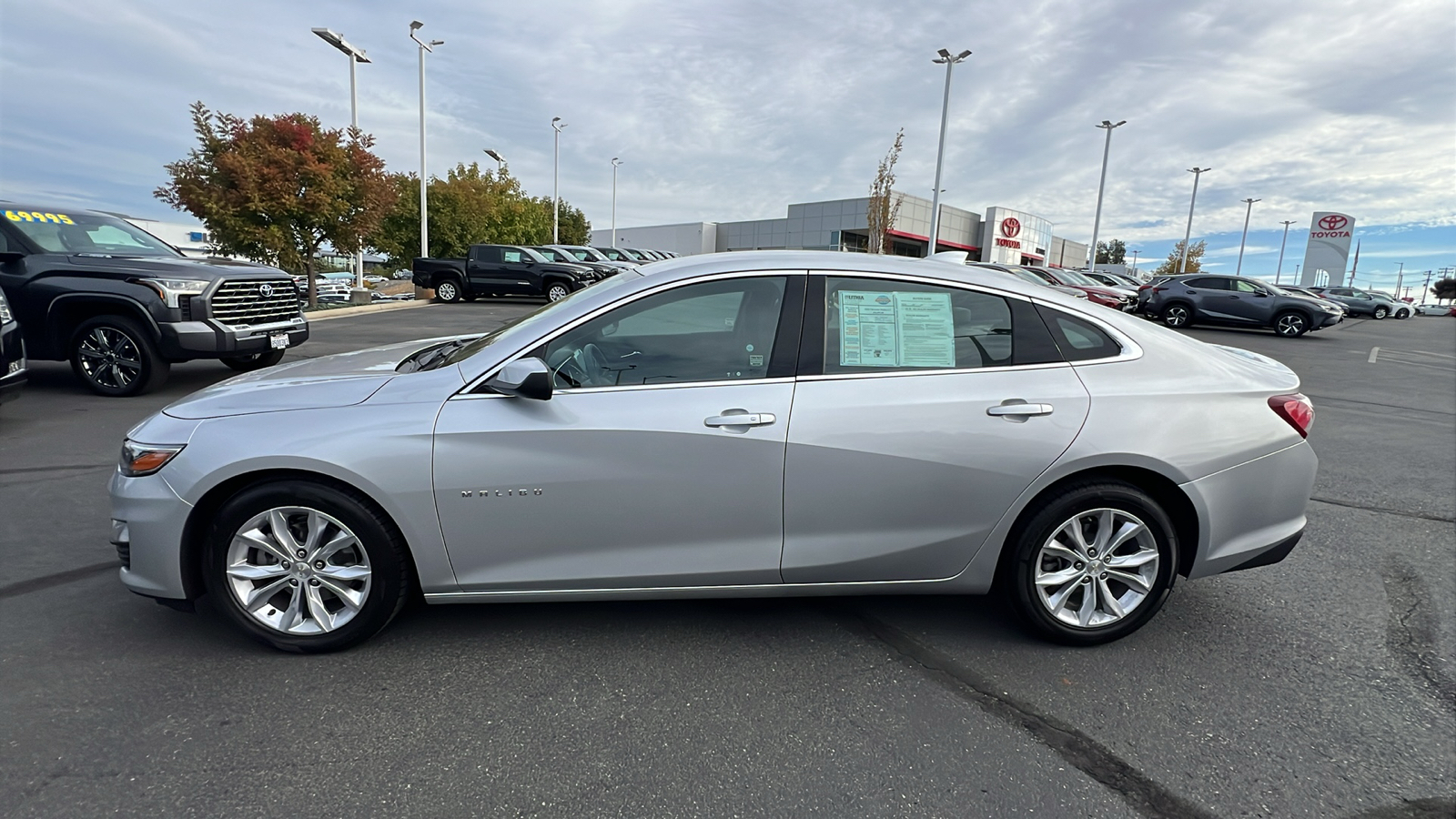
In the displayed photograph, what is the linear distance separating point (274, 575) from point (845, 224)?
5562 centimetres

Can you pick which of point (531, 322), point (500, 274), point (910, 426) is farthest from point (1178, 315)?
point (531, 322)

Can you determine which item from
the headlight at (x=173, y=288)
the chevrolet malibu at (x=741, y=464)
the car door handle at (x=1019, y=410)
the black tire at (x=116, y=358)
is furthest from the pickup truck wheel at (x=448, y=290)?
the car door handle at (x=1019, y=410)

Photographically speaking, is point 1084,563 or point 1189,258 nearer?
point 1084,563

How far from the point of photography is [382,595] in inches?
117

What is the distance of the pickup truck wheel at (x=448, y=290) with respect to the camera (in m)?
23.9

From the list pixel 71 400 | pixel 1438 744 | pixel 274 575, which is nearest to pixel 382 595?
pixel 274 575

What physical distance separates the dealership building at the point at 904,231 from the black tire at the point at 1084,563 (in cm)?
4787

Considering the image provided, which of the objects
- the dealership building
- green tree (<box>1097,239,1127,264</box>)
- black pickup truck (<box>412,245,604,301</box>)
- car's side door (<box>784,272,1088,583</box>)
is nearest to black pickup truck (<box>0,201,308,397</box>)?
car's side door (<box>784,272,1088,583</box>)

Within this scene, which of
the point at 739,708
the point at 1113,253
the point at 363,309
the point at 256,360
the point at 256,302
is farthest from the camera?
the point at 1113,253

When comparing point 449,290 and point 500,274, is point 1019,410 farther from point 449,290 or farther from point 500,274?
point 449,290

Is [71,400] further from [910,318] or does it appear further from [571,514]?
[910,318]

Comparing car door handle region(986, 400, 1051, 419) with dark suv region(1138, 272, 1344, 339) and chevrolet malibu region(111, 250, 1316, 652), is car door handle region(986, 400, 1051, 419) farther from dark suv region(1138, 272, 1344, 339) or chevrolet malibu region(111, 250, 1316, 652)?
dark suv region(1138, 272, 1344, 339)

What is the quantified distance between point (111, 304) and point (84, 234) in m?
1.10

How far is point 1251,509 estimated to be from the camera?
125 inches
